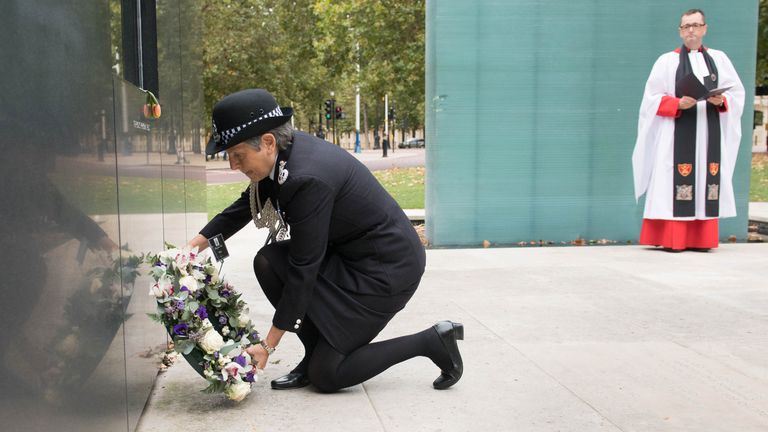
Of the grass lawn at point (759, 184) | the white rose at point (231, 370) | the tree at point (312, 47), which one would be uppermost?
the tree at point (312, 47)

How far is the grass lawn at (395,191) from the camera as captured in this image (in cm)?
1487

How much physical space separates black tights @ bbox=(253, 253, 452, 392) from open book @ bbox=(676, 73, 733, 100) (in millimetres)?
5437

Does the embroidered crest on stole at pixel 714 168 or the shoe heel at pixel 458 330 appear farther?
the embroidered crest on stole at pixel 714 168

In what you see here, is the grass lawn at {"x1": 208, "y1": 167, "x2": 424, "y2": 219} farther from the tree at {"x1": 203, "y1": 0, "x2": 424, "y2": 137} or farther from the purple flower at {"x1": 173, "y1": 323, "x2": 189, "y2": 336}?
the purple flower at {"x1": 173, "y1": 323, "x2": 189, "y2": 336}

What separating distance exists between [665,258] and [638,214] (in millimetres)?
1371

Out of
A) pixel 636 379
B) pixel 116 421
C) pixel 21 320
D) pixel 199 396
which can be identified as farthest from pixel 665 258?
pixel 21 320

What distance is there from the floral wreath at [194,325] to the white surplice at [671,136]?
6.05 m

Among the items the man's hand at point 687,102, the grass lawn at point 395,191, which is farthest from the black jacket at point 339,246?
the grass lawn at point 395,191

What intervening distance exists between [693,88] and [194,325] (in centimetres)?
631

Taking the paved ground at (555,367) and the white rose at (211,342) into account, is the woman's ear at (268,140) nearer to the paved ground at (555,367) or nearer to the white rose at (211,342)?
the white rose at (211,342)

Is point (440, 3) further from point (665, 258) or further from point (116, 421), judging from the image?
point (116, 421)

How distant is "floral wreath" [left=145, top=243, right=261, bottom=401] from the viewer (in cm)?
342

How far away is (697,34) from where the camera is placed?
8273mm

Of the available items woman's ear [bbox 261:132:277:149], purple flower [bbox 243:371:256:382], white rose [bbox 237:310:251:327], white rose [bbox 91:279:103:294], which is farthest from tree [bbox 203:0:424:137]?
white rose [bbox 91:279:103:294]
